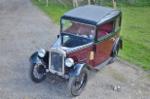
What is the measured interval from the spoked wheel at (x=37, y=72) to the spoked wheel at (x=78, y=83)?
1.29 m

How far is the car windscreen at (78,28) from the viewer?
1014cm

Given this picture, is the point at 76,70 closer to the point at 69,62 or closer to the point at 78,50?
the point at 69,62

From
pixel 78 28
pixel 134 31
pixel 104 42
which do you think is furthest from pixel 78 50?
pixel 134 31

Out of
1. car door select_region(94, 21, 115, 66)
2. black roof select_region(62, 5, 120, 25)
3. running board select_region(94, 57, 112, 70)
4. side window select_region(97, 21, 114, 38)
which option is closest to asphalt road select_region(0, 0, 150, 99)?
running board select_region(94, 57, 112, 70)

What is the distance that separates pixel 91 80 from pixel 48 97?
1.83 m

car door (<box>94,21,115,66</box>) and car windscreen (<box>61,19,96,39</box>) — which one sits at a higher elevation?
car windscreen (<box>61,19,96,39</box>)

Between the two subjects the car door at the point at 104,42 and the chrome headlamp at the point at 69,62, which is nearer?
the chrome headlamp at the point at 69,62

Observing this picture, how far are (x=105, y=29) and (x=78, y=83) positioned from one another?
2.29m

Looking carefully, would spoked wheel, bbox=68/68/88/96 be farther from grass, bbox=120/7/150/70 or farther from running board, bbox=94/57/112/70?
grass, bbox=120/7/150/70

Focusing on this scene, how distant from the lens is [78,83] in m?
9.71

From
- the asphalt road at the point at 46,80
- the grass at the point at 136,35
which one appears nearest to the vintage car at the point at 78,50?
the asphalt road at the point at 46,80

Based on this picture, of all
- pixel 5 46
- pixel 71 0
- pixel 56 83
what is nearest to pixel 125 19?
pixel 71 0

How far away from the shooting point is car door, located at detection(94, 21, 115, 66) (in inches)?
408

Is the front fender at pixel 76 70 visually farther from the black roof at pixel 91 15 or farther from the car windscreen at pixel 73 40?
the black roof at pixel 91 15
